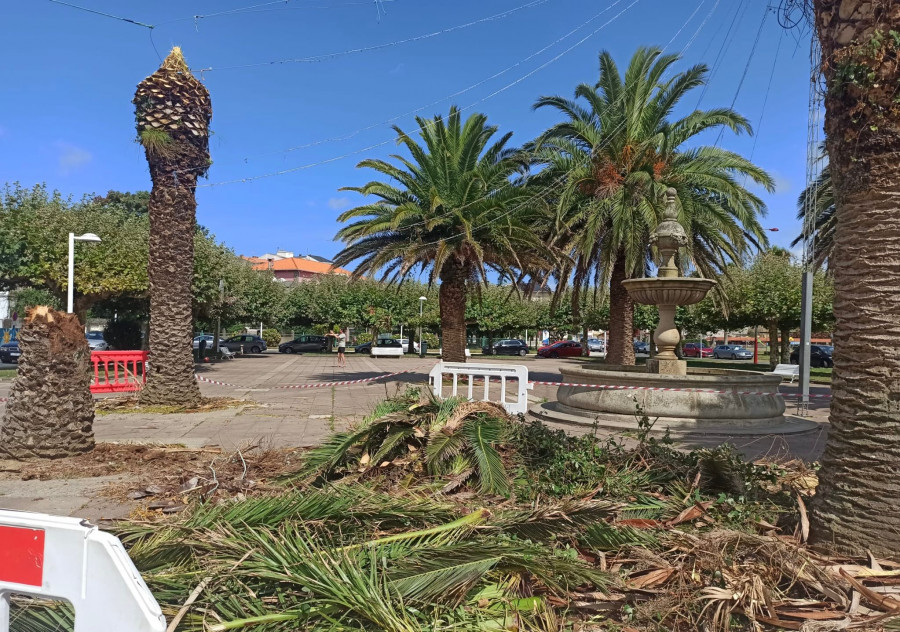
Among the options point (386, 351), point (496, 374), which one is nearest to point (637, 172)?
point (496, 374)

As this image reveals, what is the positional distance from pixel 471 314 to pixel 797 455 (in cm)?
4291

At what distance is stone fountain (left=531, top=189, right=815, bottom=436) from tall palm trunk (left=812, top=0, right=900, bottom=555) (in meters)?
5.66

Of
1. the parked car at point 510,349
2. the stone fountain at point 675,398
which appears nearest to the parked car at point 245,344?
the parked car at point 510,349

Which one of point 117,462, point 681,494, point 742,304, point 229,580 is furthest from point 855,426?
point 742,304

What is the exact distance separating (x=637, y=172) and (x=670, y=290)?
5683 mm

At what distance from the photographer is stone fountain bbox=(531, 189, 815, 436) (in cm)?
983

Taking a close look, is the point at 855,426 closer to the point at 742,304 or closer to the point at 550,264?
the point at 550,264

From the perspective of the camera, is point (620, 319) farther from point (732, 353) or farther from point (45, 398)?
point (732, 353)

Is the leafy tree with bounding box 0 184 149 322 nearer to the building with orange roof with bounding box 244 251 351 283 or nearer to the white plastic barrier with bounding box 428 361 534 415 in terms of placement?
the white plastic barrier with bounding box 428 361 534 415

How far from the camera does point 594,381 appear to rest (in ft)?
36.6

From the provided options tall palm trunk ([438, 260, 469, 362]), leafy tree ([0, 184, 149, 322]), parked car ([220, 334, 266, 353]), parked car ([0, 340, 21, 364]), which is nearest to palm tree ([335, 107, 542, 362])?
tall palm trunk ([438, 260, 469, 362])

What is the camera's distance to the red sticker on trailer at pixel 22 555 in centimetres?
211

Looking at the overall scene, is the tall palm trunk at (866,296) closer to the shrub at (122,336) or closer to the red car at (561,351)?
the shrub at (122,336)

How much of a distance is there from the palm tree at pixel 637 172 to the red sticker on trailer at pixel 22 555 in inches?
577
